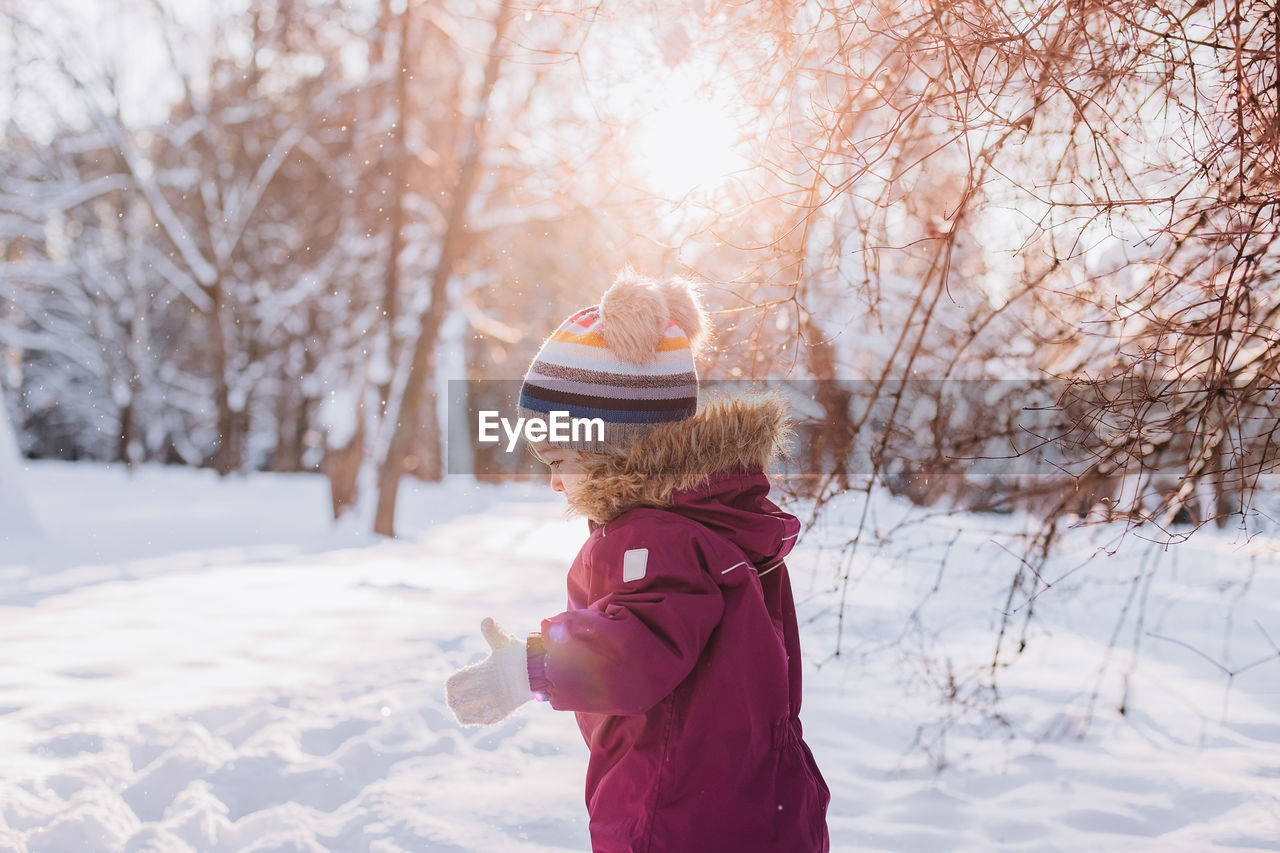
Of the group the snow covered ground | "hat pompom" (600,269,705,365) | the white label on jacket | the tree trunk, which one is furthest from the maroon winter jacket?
the tree trunk

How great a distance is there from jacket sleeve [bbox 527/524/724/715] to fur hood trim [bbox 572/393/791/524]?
0.34ft

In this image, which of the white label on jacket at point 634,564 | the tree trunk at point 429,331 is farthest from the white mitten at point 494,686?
the tree trunk at point 429,331

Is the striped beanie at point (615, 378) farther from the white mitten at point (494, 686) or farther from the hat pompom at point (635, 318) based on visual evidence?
the white mitten at point (494, 686)

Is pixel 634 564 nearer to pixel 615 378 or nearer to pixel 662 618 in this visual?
pixel 662 618

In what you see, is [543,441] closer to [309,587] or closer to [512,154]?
[309,587]

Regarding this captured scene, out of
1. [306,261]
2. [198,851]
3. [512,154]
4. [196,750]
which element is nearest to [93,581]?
[196,750]

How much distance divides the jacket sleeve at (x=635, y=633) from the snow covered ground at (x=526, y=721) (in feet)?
4.18

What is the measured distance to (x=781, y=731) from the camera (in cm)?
164

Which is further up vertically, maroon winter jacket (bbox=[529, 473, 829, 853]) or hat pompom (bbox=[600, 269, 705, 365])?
hat pompom (bbox=[600, 269, 705, 365])

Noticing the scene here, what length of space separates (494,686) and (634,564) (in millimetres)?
310

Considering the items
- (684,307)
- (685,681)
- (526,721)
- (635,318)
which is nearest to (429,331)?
(526,721)

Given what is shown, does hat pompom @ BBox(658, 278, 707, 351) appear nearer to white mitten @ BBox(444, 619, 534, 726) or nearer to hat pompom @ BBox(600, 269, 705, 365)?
hat pompom @ BBox(600, 269, 705, 365)

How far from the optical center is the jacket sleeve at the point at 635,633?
1447 millimetres

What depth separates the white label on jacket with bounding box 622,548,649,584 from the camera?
152 centimetres
